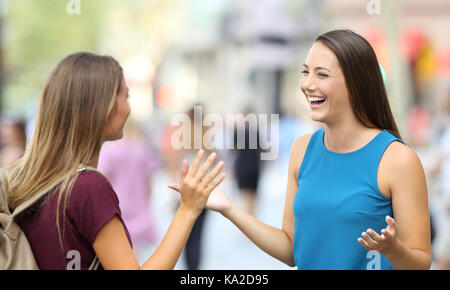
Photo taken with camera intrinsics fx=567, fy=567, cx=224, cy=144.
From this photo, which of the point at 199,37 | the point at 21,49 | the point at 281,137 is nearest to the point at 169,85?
the point at 199,37

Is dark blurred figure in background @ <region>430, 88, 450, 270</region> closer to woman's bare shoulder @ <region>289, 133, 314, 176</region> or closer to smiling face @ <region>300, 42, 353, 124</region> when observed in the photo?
woman's bare shoulder @ <region>289, 133, 314, 176</region>

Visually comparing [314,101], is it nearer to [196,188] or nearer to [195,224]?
[196,188]

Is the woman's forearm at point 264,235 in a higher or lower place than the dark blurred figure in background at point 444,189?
higher

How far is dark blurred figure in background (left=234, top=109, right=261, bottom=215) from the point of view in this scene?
28.5 ft

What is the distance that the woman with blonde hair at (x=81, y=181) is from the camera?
5.88 ft

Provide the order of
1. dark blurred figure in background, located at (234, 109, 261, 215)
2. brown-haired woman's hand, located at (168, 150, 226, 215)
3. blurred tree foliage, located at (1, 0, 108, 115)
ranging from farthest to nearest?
1. blurred tree foliage, located at (1, 0, 108, 115)
2. dark blurred figure in background, located at (234, 109, 261, 215)
3. brown-haired woman's hand, located at (168, 150, 226, 215)

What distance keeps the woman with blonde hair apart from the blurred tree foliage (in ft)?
69.6

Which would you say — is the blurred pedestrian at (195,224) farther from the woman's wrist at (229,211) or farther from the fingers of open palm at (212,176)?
the fingers of open palm at (212,176)

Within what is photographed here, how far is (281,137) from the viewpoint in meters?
12.3

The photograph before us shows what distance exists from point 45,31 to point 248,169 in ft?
57.5

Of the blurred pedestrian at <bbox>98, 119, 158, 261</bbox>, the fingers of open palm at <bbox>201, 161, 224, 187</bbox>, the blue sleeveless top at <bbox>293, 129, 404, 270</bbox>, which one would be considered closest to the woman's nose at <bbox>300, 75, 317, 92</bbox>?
the blue sleeveless top at <bbox>293, 129, 404, 270</bbox>

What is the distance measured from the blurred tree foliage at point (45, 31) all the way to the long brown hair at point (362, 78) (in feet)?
70.0

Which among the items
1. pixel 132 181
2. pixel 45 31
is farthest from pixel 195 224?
pixel 45 31

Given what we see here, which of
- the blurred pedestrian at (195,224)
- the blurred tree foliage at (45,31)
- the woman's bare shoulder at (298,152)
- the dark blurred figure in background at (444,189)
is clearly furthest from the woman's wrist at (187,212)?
the blurred tree foliage at (45,31)
